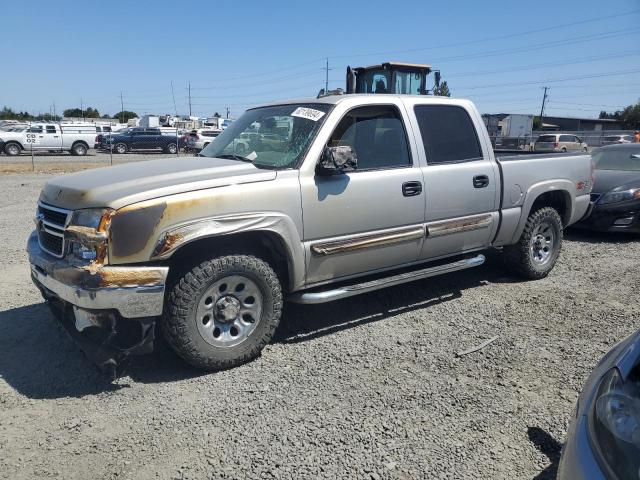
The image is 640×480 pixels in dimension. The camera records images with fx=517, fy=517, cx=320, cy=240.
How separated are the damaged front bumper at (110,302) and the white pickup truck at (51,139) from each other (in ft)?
94.6

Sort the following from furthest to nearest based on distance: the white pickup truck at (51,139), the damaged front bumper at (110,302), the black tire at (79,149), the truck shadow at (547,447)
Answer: the black tire at (79,149) < the white pickup truck at (51,139) < the damaged front bumper at (110,302) < the truck shadow at (547,447)

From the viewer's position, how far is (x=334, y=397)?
3412 millimetres

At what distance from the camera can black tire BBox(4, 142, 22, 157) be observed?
28.7m

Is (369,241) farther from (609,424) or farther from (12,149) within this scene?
(12,149)

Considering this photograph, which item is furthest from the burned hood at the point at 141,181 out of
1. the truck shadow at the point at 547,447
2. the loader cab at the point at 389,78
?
the loader cab at the point at 389,78

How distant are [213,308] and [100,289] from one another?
2.56 ft

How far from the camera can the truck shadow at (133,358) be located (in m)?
3.58

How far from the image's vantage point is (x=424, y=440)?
2.96 meters

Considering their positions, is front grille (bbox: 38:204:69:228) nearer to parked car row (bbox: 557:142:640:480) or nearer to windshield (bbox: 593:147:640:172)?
parked car row (bbox: 557:142:640:480)

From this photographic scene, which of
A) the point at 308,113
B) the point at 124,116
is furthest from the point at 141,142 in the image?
the point at 124,116

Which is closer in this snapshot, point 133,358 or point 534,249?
point 133,358

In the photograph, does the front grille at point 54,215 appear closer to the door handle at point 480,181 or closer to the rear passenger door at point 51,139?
the door handle at point 480,181

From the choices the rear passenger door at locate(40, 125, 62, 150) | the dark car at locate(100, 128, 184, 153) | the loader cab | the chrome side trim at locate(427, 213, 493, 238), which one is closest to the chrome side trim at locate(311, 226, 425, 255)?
the chrome side trim at locate(427, 213, 493, 238)

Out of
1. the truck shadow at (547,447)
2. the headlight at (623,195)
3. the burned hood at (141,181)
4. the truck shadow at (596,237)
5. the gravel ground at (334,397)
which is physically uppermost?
the burned hood at (141,181)
